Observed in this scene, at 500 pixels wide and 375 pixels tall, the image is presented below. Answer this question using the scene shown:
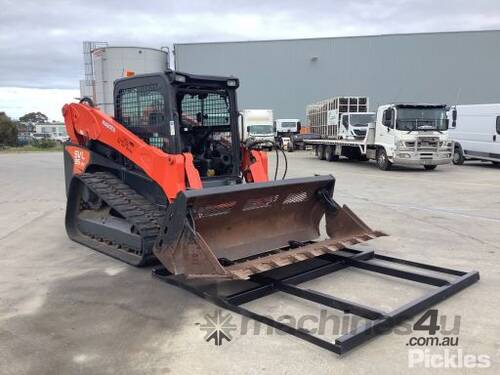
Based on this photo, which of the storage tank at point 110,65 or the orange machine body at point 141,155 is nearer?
the orange machine body at point 141,155

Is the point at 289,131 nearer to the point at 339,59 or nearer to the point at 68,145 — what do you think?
the point at 339,59

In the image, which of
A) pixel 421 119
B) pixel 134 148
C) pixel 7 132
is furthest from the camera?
pixel 7 132

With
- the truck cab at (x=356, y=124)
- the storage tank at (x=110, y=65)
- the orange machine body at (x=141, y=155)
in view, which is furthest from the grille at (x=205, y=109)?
the storage tank at (x=110, y=65)

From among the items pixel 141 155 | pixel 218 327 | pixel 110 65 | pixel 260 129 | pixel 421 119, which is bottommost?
pixel 218 327

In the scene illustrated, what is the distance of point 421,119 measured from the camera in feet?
57.6

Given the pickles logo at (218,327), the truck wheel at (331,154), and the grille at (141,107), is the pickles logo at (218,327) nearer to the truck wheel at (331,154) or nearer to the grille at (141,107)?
the grille at (141,107)

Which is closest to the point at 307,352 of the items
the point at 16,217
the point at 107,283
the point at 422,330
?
the point at 422,330

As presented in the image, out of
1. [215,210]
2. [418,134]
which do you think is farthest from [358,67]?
[215,210]

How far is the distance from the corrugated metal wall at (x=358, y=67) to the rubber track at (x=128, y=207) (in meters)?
35.7

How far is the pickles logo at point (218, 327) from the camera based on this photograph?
158 inches

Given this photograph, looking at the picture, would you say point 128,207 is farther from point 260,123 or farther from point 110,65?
point 260,123

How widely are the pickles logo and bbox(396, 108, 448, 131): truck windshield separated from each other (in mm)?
14522

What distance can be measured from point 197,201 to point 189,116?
78.7 inches

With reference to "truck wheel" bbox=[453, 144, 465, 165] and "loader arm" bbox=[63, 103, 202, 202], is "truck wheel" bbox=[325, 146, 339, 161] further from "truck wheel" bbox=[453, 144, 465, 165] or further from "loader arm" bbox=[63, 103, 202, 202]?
"loader arm" bbox=[63, 103, 202, 202]
